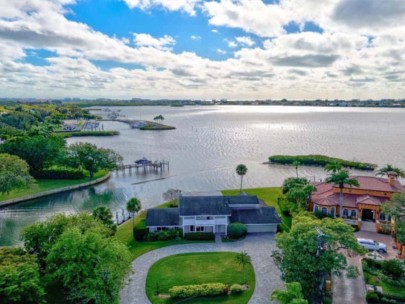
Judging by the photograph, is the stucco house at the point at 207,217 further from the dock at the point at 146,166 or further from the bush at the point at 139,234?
the dock at the point at 146,166

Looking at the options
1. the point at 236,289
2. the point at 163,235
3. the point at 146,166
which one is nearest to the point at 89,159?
the point at 146,166

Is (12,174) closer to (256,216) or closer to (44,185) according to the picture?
(44,185)

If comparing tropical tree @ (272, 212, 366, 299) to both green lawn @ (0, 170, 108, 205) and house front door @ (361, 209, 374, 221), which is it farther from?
green lawn @ (0, 170, 108, 205)

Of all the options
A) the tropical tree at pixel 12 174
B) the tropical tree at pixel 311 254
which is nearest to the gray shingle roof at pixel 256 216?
the tropical tree at pixel 311 254

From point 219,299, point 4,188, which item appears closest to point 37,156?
point 4,188

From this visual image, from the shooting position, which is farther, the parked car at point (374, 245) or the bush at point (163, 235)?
the bush at point (163, 235)

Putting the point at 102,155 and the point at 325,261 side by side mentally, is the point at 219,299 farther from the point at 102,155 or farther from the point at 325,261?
the point at 102,155
